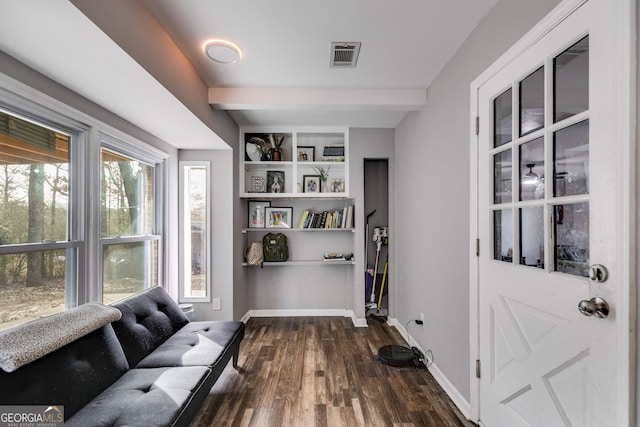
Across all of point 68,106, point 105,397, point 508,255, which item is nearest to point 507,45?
point 508,255

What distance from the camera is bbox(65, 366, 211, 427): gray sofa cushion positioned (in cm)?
134

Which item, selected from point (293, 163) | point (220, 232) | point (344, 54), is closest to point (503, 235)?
point (344, 54)

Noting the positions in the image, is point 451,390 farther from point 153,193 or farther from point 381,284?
point 153,193

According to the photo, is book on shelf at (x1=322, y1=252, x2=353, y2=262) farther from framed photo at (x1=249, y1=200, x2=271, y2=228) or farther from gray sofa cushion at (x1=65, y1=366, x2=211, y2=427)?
gray sofa cushion at (x1=65, y1=366, x2=211, y2=427)

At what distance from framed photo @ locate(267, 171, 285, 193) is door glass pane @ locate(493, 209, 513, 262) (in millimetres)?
2683

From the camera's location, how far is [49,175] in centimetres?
189

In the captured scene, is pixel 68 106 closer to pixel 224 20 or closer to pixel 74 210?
pixel 74 210

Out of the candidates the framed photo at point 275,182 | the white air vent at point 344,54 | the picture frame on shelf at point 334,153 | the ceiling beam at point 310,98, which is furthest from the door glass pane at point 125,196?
the picture frame on shelf at point 334,153

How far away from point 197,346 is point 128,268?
3.64ft

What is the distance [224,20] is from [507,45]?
1.59 metres

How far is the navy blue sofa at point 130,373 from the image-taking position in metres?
1.34

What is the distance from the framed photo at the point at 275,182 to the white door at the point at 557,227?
2.56m

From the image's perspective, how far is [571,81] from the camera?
1244mm

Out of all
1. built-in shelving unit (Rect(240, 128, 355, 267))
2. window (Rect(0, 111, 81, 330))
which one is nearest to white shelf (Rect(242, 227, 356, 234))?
built-in shelving unit (Rect(240, 128, 355, 267))
